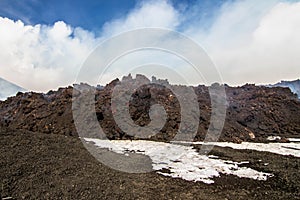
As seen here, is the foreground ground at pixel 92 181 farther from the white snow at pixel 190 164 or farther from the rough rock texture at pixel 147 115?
the rough rock texture at pixel 147 115

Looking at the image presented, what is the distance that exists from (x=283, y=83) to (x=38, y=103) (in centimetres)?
6562

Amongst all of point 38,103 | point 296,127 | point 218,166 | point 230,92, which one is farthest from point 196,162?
point 230,92

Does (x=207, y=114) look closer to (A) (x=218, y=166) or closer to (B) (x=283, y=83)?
(A) (x=218, y=166)

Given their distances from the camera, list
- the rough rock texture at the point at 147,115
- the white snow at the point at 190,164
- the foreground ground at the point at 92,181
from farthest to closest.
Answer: the rough rock texture at the point at 147,115
the white snow at the point at 190,164
the foreground ground at the point at 92,181

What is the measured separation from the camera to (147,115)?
72.7 feet

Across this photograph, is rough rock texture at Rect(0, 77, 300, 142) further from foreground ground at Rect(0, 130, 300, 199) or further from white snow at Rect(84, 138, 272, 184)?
foreground ground at Rect(0, 130, 300, 199)

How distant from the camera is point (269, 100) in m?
32.5

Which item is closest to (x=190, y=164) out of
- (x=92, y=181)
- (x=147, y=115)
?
(x=92, y=181)

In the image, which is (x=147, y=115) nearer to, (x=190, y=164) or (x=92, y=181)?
(x=190, y=164)

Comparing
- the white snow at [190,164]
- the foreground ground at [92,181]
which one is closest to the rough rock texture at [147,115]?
the white snow at [190,164]

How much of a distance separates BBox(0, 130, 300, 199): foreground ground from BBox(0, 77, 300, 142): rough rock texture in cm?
870

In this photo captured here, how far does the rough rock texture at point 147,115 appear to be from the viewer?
68.8 feet

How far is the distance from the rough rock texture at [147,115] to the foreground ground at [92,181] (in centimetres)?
870

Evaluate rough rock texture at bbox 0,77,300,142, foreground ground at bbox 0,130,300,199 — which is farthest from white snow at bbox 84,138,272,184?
rough rock texture at bbox 0,77,300,142
